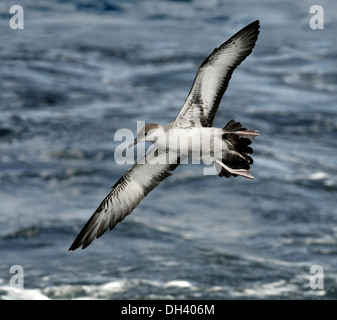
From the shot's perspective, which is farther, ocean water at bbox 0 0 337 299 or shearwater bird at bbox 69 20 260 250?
ocean water at bbox 0 0 337 299

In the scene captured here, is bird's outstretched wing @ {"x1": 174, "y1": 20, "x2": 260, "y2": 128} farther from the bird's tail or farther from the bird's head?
the bird's head

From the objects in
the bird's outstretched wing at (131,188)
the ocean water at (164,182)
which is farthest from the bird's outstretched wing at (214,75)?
the ocean water at (164,182)

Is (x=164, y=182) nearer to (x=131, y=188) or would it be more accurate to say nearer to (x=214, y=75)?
(x=131, y=188)

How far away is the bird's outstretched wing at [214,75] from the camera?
15883mm

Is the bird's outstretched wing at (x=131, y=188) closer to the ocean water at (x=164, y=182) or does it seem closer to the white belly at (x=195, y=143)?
the white belly at (x=195, y=143)

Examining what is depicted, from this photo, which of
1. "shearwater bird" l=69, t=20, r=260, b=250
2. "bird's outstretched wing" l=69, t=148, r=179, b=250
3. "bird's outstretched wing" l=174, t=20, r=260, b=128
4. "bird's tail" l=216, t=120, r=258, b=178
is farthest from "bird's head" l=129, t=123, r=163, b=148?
"bird's outstretched wing" l=69, t=148, r=179, b=250

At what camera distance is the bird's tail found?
50.5 feet

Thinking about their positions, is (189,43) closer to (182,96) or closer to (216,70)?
(182,96)

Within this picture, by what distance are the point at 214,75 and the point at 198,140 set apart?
187 cm

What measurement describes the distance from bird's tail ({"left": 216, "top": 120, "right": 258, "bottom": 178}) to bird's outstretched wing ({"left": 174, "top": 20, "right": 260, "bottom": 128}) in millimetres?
655

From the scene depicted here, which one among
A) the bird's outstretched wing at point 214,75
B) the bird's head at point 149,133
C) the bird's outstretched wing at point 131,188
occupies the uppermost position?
the bird's outstretched wing at point 214,75

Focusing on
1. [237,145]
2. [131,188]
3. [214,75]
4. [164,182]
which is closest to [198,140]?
[237,145]

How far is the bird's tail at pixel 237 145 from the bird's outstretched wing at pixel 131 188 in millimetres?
1995

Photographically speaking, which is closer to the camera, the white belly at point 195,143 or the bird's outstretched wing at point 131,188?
the white belly at point 195,143
